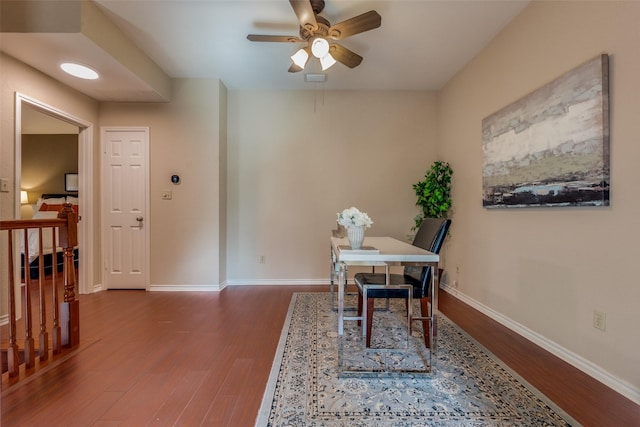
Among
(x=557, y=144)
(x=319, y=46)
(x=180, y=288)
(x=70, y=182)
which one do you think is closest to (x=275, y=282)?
(x=180, y=288)

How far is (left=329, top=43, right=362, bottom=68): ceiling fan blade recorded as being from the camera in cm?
248

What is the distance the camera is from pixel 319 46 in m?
2.31

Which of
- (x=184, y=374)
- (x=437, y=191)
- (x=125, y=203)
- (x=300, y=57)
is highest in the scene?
(x=300, y=57)

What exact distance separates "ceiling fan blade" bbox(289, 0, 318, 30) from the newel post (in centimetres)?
227

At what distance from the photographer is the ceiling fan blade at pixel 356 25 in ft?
6.88

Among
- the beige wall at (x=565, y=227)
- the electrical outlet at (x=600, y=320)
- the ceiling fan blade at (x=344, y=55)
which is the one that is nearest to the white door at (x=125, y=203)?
the ceiling fan blade at (x=344, y=55)

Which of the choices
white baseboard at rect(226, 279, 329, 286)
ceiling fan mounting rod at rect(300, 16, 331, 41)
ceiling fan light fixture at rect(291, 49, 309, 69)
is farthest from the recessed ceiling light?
white baseboard at rect(226, 279, 329, 286)

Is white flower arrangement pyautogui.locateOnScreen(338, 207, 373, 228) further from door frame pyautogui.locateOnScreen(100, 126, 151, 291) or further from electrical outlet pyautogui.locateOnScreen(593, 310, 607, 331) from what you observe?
door frame pyautogui.locateOnScreen(100, 126, 151, 291)

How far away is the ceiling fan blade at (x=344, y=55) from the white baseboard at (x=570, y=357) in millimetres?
2703

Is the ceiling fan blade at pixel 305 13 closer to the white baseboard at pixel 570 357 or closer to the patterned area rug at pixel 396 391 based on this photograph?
the patterned area rug at pixel 396 391

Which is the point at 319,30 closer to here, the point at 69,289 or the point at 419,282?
the point at 419,282

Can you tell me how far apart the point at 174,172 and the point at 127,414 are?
2848 millimetres

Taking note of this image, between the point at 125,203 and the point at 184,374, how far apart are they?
274 centimetres

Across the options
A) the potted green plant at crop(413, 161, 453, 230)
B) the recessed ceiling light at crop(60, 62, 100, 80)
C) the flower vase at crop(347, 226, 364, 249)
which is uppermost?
the recessed ceiling light at crop(60, 62, 100, 80)
